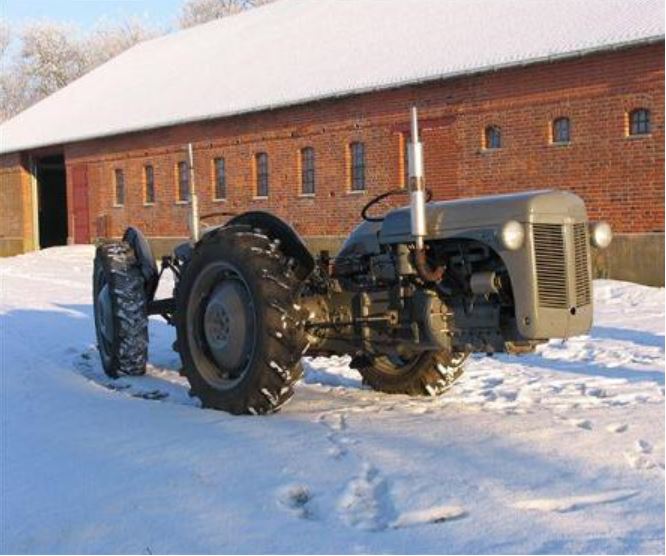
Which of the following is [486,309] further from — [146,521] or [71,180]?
[71,180]

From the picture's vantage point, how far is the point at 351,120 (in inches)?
819

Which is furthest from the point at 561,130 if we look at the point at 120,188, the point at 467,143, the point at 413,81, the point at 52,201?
the point at 52,201

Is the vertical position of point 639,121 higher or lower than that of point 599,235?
higher

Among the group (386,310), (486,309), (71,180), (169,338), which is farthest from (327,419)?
(71,180)

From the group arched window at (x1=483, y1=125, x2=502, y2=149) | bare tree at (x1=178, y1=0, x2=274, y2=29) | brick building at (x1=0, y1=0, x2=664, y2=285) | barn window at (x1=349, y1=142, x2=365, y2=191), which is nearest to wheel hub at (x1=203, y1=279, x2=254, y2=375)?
brick building at (x1=0, y1=0, x2=664, y2=285)

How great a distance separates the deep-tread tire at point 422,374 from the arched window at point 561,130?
35.7 feet

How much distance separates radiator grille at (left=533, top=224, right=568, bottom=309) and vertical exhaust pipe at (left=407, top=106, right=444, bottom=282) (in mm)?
633

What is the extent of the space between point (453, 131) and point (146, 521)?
15639 millimetres

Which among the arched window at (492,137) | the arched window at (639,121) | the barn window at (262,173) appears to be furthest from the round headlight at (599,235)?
the barn window at (262,173)

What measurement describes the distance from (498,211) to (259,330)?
167cm

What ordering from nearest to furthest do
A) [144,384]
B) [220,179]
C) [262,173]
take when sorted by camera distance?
[144,384], [262,173], [220,179]

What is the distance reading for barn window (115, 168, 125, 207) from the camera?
A: 28.9m

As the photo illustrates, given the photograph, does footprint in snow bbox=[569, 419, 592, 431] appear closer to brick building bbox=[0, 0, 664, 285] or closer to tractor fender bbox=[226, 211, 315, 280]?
tractor fender bbox=[226, 211, 315, 280]

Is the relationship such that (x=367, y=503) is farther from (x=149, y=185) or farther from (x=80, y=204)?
(x=80, y=204)
